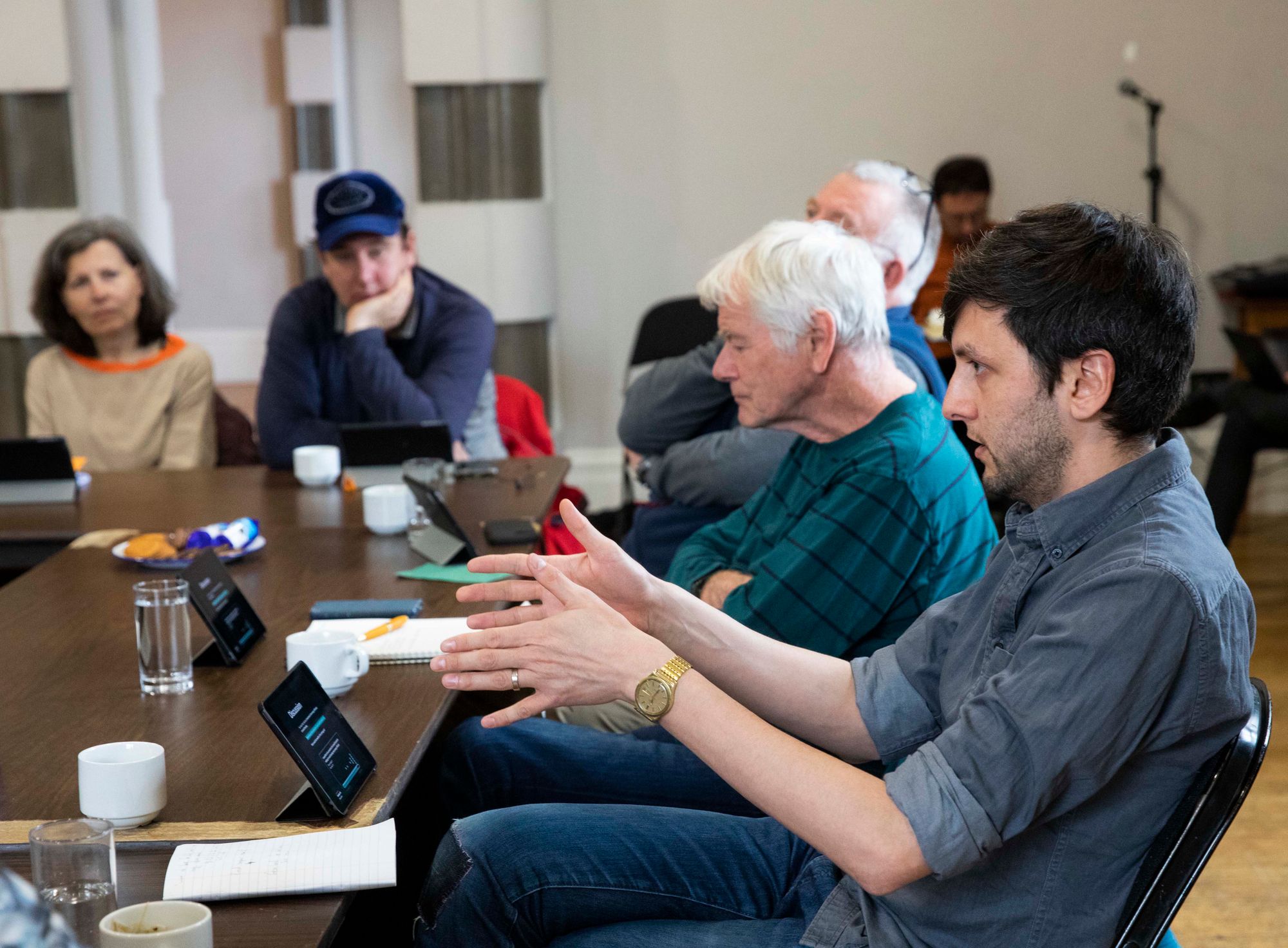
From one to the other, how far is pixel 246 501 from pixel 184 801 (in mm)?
1488

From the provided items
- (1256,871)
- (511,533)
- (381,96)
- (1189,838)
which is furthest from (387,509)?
(381,96)

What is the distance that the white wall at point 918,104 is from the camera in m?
4.90

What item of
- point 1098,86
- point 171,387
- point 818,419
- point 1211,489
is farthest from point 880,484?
point 1098,86

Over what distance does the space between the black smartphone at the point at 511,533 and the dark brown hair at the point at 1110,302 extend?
1.22 metres

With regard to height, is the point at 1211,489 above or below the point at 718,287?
below

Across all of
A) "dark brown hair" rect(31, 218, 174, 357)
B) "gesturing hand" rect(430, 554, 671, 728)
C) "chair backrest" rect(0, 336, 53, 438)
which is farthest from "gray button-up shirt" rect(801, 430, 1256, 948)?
"chair backrest" rect(0, 336, 53, 438)

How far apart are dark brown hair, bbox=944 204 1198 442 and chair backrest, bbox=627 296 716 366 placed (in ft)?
9.38

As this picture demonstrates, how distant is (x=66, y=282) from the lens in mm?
3316

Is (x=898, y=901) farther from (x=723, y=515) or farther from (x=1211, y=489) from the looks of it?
(x=1211, y=489)

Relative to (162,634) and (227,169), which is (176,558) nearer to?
(162,634)

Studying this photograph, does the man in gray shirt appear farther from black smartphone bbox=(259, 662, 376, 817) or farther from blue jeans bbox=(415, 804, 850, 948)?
black smartphone bbox=(259, 662, 376, 817)

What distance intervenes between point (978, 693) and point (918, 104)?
4.21 metres

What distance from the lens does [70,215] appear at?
15.4 feet

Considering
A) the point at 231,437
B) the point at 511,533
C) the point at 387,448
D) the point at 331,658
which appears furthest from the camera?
the point at 231,437
